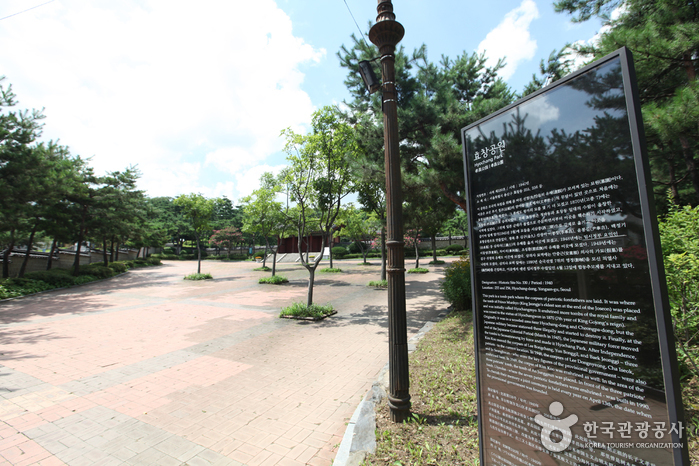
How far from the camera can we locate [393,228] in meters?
3.50

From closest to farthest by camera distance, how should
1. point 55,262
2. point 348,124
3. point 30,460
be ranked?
point 30,460
point 348,124
point 55,262

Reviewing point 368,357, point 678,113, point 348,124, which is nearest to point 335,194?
point 348,124

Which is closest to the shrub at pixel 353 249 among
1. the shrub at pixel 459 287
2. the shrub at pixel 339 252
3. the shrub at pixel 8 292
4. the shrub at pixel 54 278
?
the shrub at pixel 339 252

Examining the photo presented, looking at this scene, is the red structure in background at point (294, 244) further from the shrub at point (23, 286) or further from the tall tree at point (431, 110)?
the tall tree at point (431, 110)

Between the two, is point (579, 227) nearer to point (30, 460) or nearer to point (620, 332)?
point (620, 332)

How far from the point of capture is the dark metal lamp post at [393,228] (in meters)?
3.34

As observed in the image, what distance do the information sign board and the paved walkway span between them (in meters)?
2.15

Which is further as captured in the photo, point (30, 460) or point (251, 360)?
point (251, 360)

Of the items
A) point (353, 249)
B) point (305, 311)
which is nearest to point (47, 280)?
point (305, 311)

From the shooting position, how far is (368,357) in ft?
19.3

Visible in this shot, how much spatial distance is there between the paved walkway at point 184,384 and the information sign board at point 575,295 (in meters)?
2.15

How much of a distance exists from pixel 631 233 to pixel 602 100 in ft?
2.34

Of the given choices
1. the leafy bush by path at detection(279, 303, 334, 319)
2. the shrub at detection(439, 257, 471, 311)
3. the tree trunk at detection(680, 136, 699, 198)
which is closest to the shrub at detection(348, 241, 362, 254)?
the leafy bush by path at detection(279, 303, 334, 319)

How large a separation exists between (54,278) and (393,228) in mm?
20959
